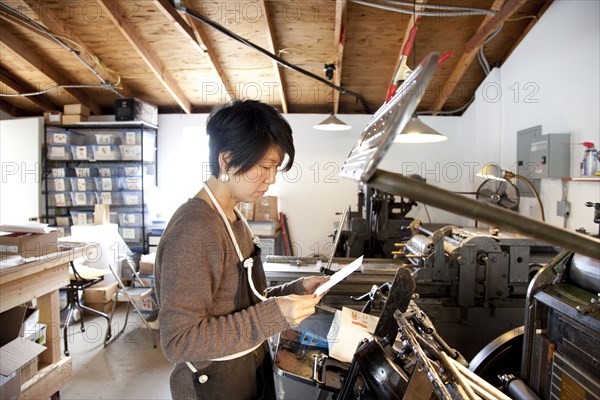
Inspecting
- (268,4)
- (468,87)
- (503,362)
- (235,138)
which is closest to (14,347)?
(235,138)

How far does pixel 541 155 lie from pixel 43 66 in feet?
17.3

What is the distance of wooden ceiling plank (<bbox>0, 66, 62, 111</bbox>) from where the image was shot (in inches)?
171

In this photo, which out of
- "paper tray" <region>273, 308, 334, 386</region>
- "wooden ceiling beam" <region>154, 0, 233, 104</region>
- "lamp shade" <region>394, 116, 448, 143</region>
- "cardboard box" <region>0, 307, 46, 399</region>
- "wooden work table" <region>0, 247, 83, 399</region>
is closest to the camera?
"paper tray" <region>273, 308, 334, 386</region>

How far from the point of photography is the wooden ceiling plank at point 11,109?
4907mm

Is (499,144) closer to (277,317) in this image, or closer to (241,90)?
(241,90)

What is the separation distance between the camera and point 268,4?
11.0 ft

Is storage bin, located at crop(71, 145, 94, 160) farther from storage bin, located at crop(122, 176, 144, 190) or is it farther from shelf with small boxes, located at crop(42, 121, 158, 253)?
storage bin, located at crop(122, 176, 144, 190)

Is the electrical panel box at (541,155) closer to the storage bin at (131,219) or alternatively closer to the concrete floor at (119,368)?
the concrete floor at (119,368)

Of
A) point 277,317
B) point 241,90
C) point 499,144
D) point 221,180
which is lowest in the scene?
point 277,317

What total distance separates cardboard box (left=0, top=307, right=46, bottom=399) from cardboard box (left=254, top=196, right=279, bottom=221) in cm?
311

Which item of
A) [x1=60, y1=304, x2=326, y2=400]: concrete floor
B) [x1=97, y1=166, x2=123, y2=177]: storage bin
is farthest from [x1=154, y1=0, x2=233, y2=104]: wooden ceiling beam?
[x1=60, y1=304, x2=326, y2=400]: concrete floor

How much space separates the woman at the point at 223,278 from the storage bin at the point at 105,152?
4.14 meters

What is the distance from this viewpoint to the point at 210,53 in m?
3.90

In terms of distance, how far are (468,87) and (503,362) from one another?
395 centimetres
